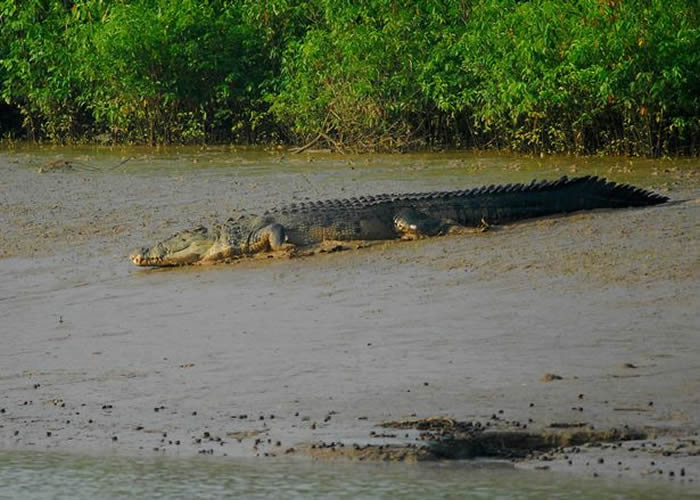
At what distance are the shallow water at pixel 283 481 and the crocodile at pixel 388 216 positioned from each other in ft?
16.5

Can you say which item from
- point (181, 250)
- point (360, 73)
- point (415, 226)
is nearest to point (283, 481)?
point (181, 250)

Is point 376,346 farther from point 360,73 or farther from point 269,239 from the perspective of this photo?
point 360,73

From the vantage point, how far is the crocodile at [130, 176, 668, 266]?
10461mm

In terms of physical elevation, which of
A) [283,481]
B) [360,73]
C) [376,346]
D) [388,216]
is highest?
[360,73]

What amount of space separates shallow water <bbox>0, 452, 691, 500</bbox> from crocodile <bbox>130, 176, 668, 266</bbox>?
5.02m

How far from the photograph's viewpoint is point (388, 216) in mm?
10617

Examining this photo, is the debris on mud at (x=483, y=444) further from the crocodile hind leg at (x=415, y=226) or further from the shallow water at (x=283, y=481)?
the crocodile hind leg at (x=415, y=226)

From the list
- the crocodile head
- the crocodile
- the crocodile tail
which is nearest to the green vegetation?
the crocodile tail

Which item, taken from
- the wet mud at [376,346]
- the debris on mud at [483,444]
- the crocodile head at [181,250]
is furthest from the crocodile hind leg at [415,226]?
the debris on mud at [483,444]

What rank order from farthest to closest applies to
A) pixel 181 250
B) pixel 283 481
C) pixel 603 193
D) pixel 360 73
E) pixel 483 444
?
pixel 360 73
pixel 603 193
pixel 181 250
pixel 483 444
pixel 283 481

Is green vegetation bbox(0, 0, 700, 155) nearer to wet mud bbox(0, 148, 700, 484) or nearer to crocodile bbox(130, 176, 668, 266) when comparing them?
wet mud bbox(0, 148, 700, 484)

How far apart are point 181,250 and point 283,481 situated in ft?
18.0

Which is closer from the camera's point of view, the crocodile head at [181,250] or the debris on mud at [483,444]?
the debris on mud at [483,444]

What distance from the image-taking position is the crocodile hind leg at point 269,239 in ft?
34.2
